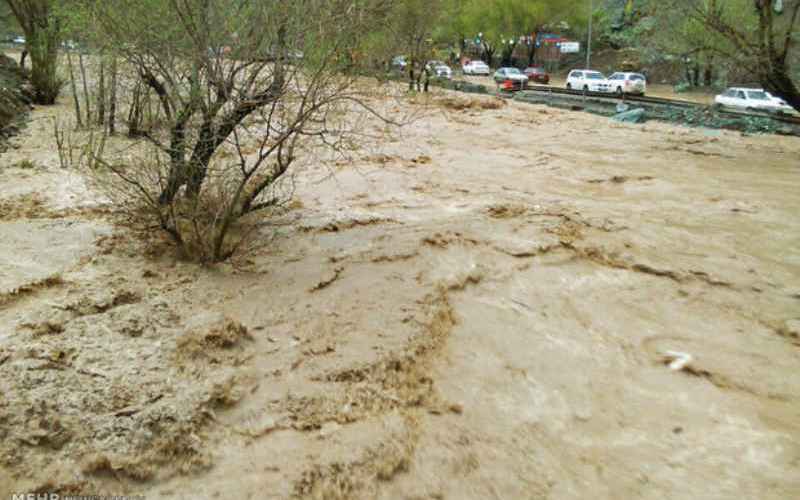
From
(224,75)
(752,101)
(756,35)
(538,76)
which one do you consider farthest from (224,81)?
(538,76)

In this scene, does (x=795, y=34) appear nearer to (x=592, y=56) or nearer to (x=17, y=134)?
(x=17, y=134)

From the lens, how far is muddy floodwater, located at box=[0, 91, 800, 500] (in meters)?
3.12

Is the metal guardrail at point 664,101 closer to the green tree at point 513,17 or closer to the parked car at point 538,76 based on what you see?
the parked car at point 538,76

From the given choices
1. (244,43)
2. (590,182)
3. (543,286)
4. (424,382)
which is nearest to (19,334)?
(424,382)

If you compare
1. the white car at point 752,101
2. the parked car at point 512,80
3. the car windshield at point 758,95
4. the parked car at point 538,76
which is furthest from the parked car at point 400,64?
the parked car at point 538,76

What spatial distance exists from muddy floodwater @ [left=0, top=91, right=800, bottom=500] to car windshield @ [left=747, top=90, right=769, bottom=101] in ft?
53.3

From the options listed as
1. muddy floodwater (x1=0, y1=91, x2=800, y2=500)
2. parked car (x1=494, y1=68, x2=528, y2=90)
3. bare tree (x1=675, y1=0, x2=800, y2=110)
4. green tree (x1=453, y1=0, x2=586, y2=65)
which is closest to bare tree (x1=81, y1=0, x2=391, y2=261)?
muddy floodwater (x1=0, y1=91, x2=800, y2=500)

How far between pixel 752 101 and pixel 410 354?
75.6 feet

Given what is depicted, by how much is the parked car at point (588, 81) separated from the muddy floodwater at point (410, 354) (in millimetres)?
22905

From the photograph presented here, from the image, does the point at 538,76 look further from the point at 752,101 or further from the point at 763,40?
the point at 763,40

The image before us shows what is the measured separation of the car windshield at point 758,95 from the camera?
860 inches

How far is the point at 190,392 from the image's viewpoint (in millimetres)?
3547

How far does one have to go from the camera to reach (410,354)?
14.1 ft

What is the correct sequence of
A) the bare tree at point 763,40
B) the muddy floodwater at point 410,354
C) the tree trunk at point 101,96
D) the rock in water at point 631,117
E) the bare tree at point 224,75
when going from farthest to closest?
the rock in water at point 631,117 → the bare tree at point 763,40 → the tree trunk at point 101,96 → the bare tree at point 224,75 → the muddy floodwater at point 410,354
